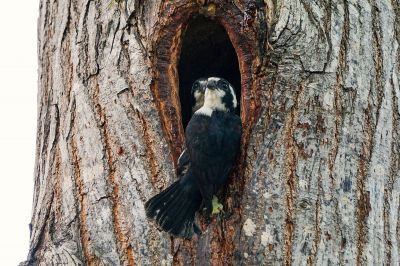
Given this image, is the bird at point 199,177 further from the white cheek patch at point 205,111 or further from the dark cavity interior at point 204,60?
the dark cavity interior at point 204,60

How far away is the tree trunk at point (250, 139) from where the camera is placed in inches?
124

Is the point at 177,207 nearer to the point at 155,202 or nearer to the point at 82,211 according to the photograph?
the point at 155,202

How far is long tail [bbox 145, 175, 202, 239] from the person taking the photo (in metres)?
3.17

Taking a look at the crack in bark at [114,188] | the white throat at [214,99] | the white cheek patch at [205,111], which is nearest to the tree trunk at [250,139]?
the crack in bark at [114,188]

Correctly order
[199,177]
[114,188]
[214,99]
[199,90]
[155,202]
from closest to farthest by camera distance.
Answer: [155,202], [114,188], [199,177], [214,99], [199,90]

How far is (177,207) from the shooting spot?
11.1 feet

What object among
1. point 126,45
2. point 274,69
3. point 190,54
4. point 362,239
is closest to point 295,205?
point 362,239

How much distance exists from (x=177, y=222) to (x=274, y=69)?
0.80m

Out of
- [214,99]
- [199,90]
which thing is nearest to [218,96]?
[214,99]

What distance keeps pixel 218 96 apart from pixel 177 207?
0.85 m

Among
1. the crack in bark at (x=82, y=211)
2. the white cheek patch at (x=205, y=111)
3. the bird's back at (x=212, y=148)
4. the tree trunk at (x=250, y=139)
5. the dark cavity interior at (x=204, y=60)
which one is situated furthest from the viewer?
the dark cavity interior at (x=204, y=60)

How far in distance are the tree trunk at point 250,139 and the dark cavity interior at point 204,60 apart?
0.70 metres

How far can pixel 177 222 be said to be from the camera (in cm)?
319

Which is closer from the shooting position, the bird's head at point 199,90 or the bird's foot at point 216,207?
the bird's foot at point 216,207
